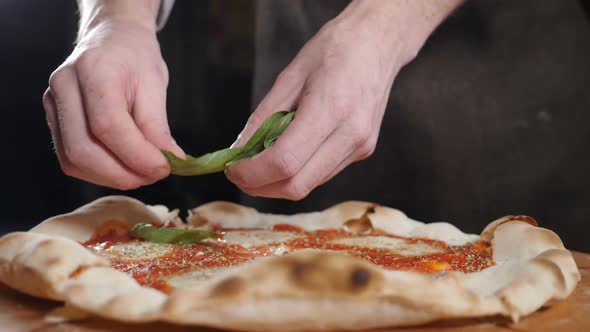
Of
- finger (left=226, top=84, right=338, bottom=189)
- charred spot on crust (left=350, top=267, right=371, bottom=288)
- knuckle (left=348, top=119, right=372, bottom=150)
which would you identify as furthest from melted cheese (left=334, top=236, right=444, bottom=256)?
charred spot on crust (left=350, top=267, right=371, bottom=288)

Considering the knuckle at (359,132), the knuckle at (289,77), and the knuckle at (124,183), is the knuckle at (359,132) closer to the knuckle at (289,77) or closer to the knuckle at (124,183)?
the knuckle at (289,77)

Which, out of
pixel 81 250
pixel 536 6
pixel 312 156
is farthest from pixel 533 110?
pixel 81 250

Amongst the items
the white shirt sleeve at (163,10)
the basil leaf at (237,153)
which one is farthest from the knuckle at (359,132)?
the white shirt sleeve at (163,10)

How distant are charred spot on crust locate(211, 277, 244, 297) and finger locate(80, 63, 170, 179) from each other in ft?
1.58

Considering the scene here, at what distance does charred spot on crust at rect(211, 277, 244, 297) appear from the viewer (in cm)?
98

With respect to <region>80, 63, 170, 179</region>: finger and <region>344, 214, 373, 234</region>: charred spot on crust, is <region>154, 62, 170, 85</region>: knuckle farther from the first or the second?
<region>344, 214, 373, 234</region>: charred spot on crust

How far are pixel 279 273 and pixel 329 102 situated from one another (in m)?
0.56

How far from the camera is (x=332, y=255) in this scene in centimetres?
106

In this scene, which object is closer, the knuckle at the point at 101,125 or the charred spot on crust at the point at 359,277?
the charred spot on crust at the point at 359,277

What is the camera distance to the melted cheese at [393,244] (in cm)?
174

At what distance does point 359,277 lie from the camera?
995mm

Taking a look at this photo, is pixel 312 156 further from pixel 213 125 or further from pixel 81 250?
pixel 213 125

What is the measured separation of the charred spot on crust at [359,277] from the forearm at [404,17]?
0.85m

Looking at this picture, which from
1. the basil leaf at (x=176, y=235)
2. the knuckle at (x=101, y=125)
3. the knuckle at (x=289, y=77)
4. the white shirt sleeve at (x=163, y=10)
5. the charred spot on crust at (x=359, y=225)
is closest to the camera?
the knuckle at (x=101, y=125)
